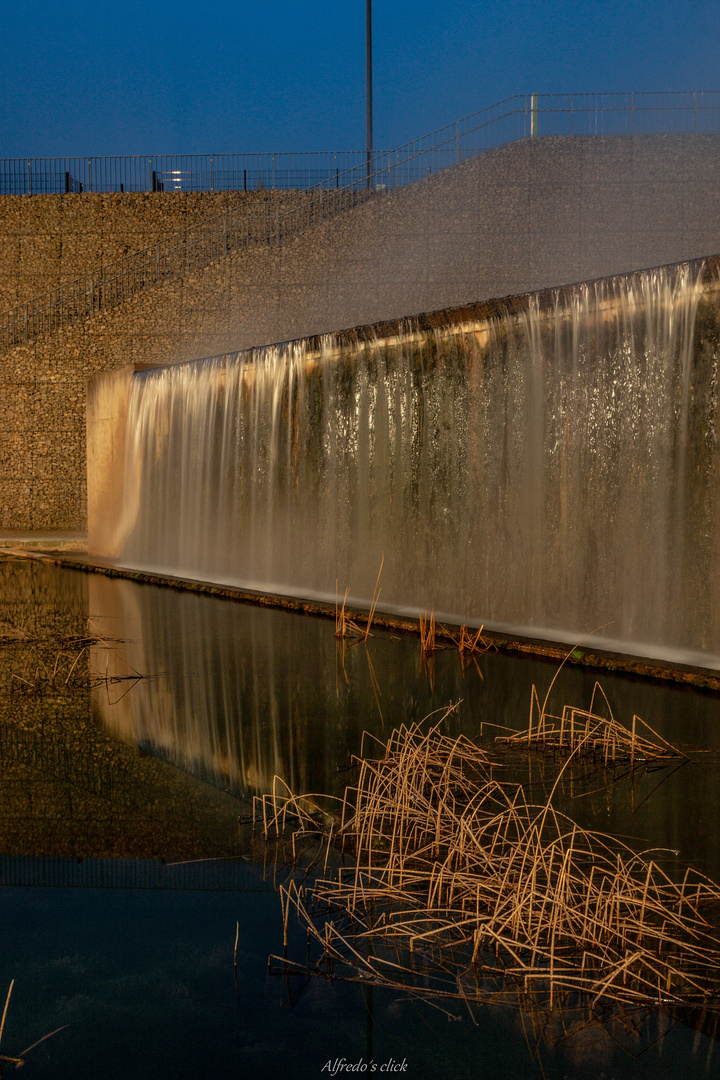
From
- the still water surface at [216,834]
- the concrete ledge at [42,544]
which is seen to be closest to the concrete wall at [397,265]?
the concrete ledge at [42,544]

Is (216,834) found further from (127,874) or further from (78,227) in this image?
(78,227)

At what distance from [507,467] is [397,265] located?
14.6 meters

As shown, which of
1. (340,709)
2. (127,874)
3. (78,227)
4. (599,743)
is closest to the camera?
(127,874)

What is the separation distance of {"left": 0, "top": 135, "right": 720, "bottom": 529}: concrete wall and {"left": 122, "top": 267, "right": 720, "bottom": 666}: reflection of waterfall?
9.44 metres

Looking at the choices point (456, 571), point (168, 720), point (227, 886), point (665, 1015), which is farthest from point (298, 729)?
point (456, 571)

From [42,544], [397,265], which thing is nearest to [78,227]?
[397,265]

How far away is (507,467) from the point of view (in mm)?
9523

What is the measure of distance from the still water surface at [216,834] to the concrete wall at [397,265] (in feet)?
50.7

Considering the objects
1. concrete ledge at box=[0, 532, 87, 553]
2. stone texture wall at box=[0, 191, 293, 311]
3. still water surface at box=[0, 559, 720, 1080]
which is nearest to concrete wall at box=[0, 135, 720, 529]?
concrete ledge at box=[0, 532, 87, 553]

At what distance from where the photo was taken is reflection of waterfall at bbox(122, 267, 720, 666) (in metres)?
7.87

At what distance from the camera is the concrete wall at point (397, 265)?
21.7 metres

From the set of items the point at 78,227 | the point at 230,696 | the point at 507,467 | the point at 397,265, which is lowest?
the point at 230,696

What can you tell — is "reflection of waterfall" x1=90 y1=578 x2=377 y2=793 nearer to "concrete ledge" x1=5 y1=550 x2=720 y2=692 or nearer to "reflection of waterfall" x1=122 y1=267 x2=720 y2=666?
"concrete ledge" x1=5 y1=550 x2=720 y2=692

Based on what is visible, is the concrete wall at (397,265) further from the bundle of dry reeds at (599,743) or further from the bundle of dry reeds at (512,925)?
the bundle of dry reeds at (512,925)
